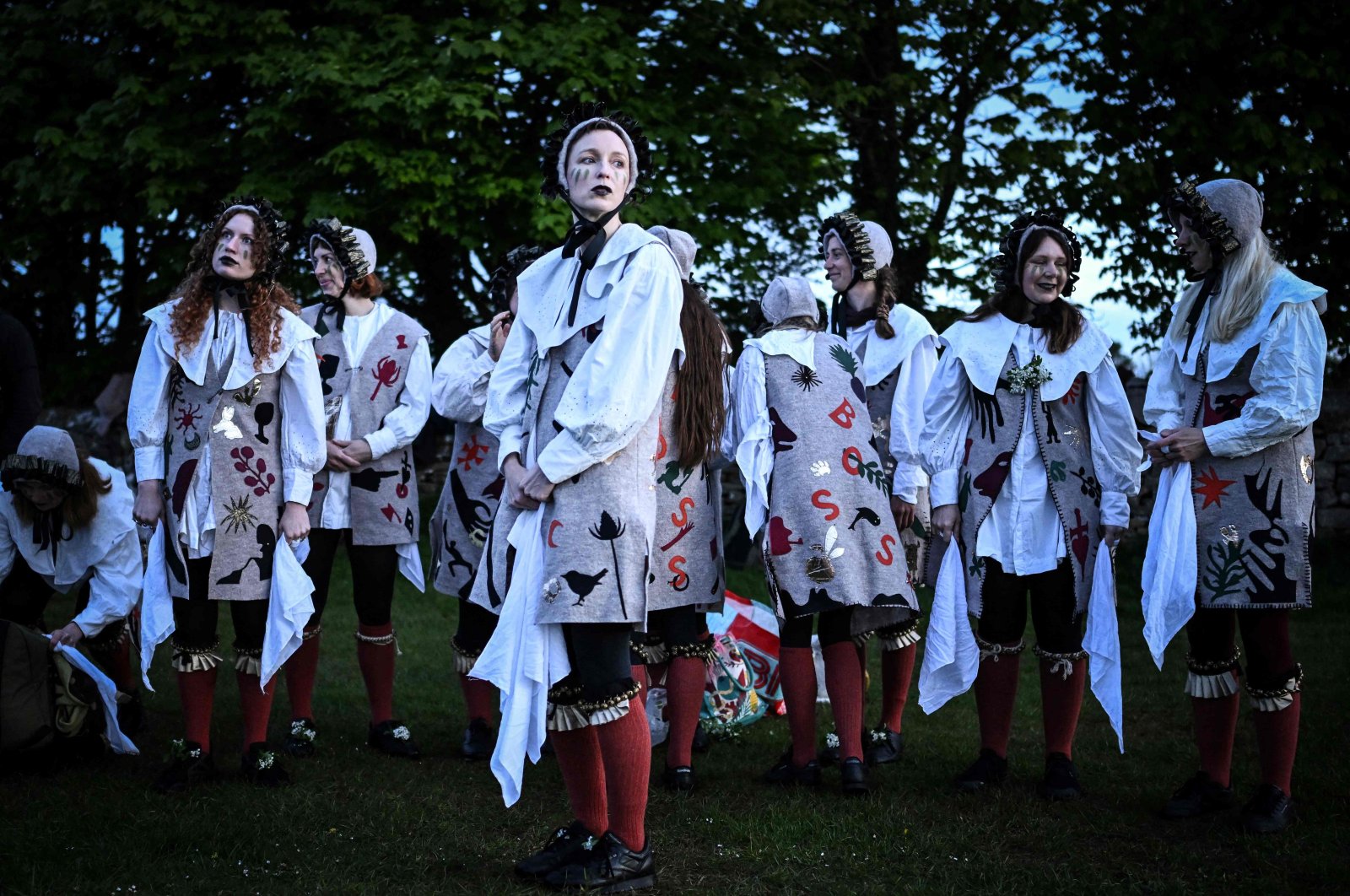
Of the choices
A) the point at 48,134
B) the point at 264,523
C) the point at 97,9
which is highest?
the point at 97,9

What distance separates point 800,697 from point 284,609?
1.88 m

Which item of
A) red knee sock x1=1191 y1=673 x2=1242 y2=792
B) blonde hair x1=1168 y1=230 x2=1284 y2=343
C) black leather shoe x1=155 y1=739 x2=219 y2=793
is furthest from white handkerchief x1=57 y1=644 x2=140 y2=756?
blonde hair x1=1168 y1=230 x2=1284 y2=343

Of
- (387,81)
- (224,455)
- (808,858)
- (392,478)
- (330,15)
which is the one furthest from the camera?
(330,15)

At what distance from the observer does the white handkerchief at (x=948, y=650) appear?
4.31 meters

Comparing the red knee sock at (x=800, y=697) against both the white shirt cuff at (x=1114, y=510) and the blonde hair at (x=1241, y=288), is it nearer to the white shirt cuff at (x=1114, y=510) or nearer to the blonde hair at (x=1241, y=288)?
the white shirt cuff at (x=1114, y=510)

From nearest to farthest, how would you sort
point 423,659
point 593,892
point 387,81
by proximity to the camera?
point 593,892, point 423,659, point 387,81

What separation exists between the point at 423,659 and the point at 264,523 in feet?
9.85

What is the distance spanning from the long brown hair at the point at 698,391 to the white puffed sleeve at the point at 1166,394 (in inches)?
62.6

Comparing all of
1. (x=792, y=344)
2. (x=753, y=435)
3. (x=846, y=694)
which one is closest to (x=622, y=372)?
(x=753, y=435)

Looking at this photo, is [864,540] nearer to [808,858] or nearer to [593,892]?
[808,858]

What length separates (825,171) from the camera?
37.4ft

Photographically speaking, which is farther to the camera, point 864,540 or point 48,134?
point 48,134

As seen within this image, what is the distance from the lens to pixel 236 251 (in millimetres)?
4387

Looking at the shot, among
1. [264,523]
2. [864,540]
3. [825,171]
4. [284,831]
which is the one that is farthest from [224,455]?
[825,171]
